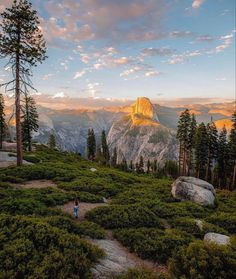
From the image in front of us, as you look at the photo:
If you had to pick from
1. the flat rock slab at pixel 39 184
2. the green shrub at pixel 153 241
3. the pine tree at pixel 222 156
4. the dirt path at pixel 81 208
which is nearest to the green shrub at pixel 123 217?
the dirt path at pixel 81 208

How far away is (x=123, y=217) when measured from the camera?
13.0 meters

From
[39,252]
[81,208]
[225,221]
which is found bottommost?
[225,221]

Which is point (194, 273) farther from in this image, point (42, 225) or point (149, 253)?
point (42, 225)

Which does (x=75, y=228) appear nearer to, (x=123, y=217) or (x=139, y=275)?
(x=123, y=217)

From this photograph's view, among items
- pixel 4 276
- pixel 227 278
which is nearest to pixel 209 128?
pixel 227 278

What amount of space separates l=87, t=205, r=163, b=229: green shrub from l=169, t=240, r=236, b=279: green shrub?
534cm

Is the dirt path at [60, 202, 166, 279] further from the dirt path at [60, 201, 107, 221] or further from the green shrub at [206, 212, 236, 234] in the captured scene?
the green shrub at [206, 212, 236, 234]

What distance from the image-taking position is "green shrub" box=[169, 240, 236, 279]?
21.6ft

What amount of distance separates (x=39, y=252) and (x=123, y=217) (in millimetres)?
6589

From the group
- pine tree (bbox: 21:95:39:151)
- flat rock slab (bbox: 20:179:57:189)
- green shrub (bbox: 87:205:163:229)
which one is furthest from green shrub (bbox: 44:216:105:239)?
pine tree (bbox: 21:95:39:151)

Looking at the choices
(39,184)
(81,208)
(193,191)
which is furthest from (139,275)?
(193,191)

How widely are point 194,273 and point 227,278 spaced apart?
1077 mm

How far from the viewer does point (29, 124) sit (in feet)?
170

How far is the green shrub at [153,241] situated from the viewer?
31.6 feet
